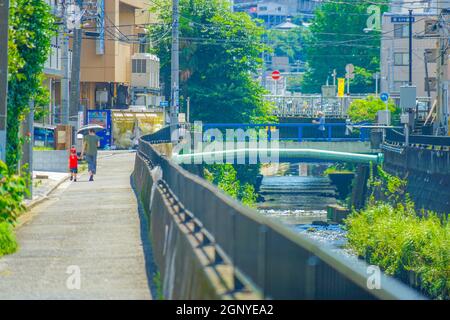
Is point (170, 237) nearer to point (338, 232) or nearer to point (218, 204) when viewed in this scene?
point (218, 204)

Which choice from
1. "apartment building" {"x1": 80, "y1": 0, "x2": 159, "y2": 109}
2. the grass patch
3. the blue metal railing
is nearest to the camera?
the grass patch

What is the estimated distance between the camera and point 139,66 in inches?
3447

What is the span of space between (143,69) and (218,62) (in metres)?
6.28

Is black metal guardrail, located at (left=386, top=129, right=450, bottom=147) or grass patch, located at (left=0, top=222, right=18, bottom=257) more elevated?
black metal guardrail, located at (left=386, top=129, right=450, bottom=147)

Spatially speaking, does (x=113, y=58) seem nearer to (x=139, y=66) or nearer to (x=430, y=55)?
(x=139, y=66)

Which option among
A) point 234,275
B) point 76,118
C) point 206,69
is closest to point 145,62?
point 206,69

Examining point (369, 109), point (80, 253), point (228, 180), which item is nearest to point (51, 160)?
point (228, 180)

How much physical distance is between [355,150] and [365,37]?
173 feet

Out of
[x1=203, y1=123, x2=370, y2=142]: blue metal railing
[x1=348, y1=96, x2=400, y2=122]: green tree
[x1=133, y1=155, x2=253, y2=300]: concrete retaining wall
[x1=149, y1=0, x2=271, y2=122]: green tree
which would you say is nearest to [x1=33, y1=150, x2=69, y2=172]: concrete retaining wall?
[x1=203, y1=123, x2=370, y2=142]: blue metal railing

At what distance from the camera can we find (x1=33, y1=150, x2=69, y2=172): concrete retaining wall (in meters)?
49.2

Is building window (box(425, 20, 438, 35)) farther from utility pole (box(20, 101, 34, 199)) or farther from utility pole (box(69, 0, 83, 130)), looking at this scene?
utility pole (box(20, 101, 34, 199))

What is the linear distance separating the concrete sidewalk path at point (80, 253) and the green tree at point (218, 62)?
46.2 m

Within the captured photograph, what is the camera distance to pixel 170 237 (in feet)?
57.3

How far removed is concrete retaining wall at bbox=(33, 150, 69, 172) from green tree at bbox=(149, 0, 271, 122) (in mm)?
32865
